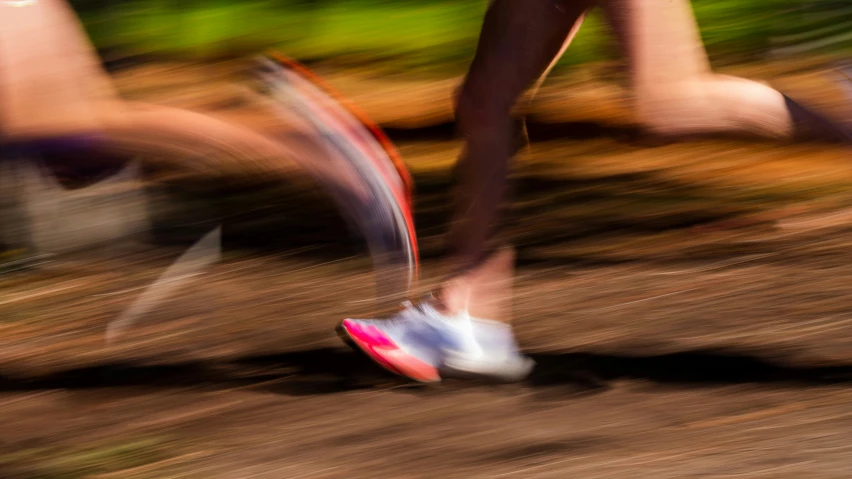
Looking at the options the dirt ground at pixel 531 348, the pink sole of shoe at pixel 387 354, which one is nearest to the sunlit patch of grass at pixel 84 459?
the dirt ground at pixel 531 348

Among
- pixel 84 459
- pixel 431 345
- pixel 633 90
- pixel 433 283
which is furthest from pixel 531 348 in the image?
pixel 84 459

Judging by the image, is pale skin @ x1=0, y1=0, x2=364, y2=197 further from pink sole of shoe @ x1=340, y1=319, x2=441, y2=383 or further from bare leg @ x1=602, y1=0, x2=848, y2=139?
bare leg @ x1=602, y1=0, x2=848, y2=139

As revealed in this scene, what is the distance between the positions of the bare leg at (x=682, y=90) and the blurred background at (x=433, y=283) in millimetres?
58

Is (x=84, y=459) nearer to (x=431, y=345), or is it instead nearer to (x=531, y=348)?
(x=431, y=345)

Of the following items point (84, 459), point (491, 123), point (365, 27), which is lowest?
point (84, 459)

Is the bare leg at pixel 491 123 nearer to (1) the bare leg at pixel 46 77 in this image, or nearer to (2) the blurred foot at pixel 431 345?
(2) the blurred foot at pixel 431 345

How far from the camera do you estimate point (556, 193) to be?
154 inches

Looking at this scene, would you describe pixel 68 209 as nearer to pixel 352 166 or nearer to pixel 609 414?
pixel 352 166

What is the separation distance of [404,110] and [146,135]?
228 centimetres

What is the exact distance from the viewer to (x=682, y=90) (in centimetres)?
233

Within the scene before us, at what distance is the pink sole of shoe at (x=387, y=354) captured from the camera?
2.59 m

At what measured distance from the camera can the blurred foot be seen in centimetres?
259

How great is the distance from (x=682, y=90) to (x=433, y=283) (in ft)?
3.67

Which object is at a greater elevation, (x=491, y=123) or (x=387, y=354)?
(x=491, y=123)
